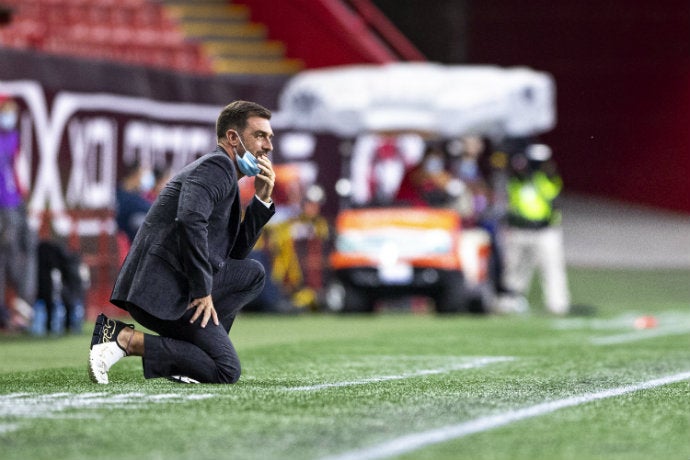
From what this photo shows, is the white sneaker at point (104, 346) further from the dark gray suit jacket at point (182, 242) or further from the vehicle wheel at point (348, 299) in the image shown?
the vehicle wheel at point (348, 299)

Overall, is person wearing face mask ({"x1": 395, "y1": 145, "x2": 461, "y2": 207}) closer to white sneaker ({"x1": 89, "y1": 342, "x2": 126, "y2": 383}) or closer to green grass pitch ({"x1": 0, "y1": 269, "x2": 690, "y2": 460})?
green grass pitch ({"x1": 0, "y1": 269, "x2": 690, "y2": 460})

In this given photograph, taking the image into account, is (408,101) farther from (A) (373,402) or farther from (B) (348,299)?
(A) (373,402)

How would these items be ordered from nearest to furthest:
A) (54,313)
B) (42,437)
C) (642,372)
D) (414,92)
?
(42,437) < (642,372) < (54,313) < (414,92)

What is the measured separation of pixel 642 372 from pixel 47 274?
673cm

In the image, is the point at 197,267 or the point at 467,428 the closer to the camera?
the point at 467,428

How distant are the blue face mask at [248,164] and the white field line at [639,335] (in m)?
5.52

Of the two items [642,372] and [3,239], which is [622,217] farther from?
[642,372]

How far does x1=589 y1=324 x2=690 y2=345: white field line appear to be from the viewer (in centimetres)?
1361

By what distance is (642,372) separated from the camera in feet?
32.6

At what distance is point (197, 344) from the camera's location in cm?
856

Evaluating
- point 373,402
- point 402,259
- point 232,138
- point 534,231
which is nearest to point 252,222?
point 232,138

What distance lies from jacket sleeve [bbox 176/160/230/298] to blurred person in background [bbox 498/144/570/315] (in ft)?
38.0

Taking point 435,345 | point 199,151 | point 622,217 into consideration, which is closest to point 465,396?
point 435,345

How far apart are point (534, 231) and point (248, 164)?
453 inches
